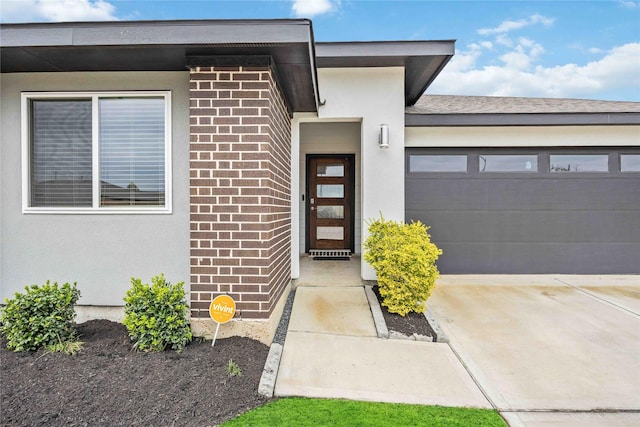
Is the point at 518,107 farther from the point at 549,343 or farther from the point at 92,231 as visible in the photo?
the point at 92,231

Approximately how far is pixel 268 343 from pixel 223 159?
6.32 feet

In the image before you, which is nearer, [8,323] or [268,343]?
[8,323]

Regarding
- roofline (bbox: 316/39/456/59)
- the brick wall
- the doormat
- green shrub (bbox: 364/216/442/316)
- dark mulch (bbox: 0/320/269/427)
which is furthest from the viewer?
the doormat

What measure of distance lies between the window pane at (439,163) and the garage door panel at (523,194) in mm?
210

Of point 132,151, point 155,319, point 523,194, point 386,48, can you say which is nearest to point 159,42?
point 132,151

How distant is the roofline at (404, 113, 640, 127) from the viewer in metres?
5.64

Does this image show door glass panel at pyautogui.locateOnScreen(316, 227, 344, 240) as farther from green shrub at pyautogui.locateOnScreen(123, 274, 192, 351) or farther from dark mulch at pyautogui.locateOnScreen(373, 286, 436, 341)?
green shrub at pyautogui.locateOnScreen(123, 274, 192, 351)

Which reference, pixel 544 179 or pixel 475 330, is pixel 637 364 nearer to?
pixel 475 330

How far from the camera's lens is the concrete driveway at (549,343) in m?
2.57

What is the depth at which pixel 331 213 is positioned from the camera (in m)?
7.65

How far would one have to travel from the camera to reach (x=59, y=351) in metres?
3.03

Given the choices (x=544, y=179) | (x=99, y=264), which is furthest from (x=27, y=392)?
(x=544, y=179)

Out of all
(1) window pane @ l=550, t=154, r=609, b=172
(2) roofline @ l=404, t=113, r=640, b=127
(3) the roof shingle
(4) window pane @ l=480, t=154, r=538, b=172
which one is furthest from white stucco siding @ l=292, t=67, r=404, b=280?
(1) window pane @ l=550, t=154, r=609, b=172

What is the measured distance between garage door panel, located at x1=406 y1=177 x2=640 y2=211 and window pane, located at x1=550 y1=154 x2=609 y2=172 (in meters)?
0.21
